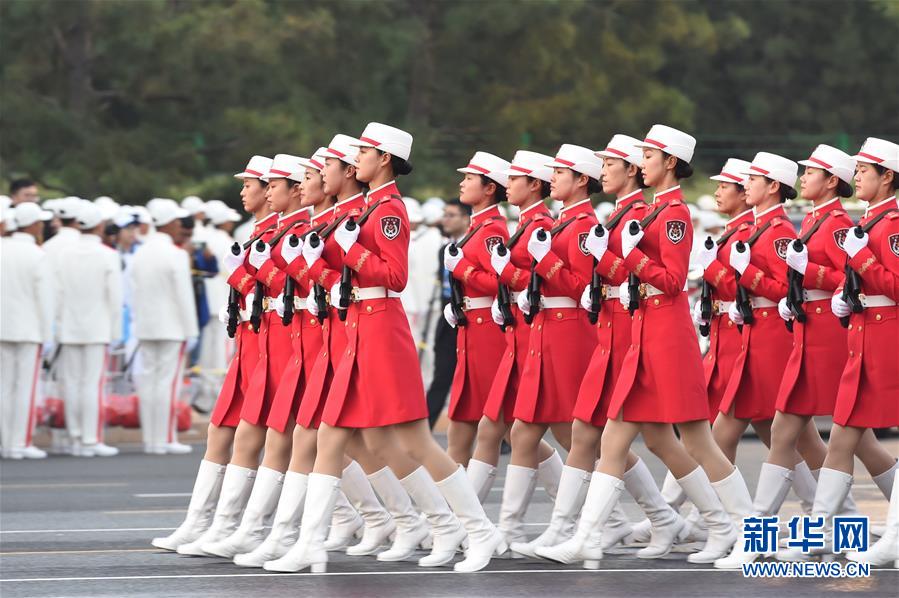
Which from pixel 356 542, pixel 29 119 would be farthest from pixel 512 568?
pixel 29 119

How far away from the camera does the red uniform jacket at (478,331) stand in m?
10.8

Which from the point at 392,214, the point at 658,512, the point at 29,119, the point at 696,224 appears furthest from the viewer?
the point at 29,119

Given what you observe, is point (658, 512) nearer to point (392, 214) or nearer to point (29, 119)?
point (392, 214)

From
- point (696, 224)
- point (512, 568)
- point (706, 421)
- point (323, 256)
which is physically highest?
point (696, 224)

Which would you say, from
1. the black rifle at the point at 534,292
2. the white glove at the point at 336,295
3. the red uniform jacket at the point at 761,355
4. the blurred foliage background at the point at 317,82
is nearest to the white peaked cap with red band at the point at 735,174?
the red uniform jacket at the point at 761,355

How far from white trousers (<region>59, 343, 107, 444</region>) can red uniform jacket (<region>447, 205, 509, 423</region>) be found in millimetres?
6136

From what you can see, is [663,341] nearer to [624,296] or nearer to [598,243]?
[624,296]

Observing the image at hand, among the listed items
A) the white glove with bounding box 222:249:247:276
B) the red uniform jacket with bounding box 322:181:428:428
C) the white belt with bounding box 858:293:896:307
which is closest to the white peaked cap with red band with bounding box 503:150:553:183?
the red uniform jacket with bounding box 322:181:428:428

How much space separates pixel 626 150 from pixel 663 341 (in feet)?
3.44

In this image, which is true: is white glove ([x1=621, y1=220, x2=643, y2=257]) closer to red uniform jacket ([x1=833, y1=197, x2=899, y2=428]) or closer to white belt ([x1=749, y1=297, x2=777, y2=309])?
red uniform jacket ([x1=833, y1=197, x2=899, y2=428])

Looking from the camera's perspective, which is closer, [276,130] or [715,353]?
[715,353]

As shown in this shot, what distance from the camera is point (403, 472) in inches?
381

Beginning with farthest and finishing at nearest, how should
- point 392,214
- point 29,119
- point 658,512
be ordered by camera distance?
point 29,119 < point 658,512 < point 392,214

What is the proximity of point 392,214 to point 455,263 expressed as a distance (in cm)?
131
